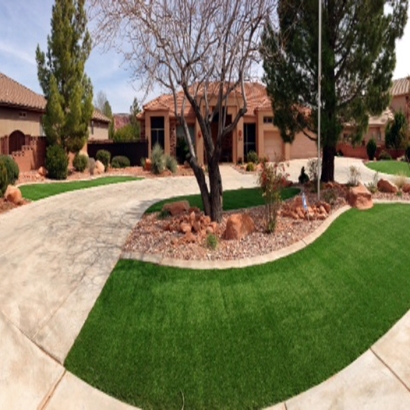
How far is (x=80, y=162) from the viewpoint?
18.4m

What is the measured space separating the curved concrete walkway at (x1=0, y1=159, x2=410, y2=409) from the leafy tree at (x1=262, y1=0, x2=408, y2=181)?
676cm

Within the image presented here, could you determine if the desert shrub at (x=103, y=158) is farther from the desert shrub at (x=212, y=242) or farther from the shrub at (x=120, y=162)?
the desert shrub at (x=212, y=242)

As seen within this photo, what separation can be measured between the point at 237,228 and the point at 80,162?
45.7 ft

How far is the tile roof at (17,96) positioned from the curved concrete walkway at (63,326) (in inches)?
547

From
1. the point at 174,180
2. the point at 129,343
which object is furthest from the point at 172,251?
the point at 174,180

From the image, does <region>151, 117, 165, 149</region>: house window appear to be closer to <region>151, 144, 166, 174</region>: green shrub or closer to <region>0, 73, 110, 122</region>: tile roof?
<region>151, 144, 166, 174</region>: green shrub

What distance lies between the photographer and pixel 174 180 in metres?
16.8

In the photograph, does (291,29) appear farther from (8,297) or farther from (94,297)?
(8,297)

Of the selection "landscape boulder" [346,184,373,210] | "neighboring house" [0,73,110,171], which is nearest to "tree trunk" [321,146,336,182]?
"landscape boulder" [346,184,373,210]

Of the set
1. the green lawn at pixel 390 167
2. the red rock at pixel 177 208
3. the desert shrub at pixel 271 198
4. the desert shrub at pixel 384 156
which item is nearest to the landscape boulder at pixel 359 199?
the desert shrub at pixel 271 198

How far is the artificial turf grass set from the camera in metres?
3.89

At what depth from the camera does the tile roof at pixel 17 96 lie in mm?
19577

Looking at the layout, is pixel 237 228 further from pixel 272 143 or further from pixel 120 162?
pixel 272 143

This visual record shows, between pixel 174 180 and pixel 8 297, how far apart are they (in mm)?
11935
